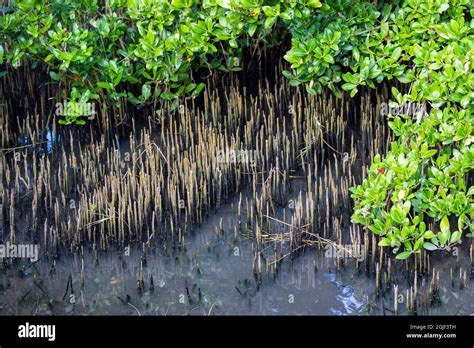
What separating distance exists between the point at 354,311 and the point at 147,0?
2.09 meters

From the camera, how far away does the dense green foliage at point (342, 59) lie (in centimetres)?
484

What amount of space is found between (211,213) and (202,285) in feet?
1.78

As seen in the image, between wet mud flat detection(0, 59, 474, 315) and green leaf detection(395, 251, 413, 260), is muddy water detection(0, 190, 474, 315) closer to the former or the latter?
wet mud flat detection(0, 59, 474, 315)

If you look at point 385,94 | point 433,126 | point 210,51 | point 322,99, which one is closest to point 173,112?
point 210,51

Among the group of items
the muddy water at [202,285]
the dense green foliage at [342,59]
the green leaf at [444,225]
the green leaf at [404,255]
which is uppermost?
the dense green foliage at [342,59]

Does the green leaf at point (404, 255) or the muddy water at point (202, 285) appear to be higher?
the green leaf at point (404, 255)

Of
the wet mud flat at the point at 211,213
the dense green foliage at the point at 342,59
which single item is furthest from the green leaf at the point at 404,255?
the wet mud flat at the point at 211,213

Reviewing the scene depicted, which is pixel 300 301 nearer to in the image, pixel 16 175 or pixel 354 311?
pixel 354 311

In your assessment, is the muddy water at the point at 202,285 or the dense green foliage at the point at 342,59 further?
the dense green foliage at the point at 342,59

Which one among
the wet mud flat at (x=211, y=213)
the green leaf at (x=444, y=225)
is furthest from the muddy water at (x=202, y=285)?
the green leaf at (x=444, y=225)

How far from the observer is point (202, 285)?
486cm

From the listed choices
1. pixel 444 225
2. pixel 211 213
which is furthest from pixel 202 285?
pixel 444 225

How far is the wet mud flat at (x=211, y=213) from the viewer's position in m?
4.80

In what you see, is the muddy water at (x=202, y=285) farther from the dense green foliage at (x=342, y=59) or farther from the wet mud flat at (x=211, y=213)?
the dense green foliage at (x=342, y=59)
